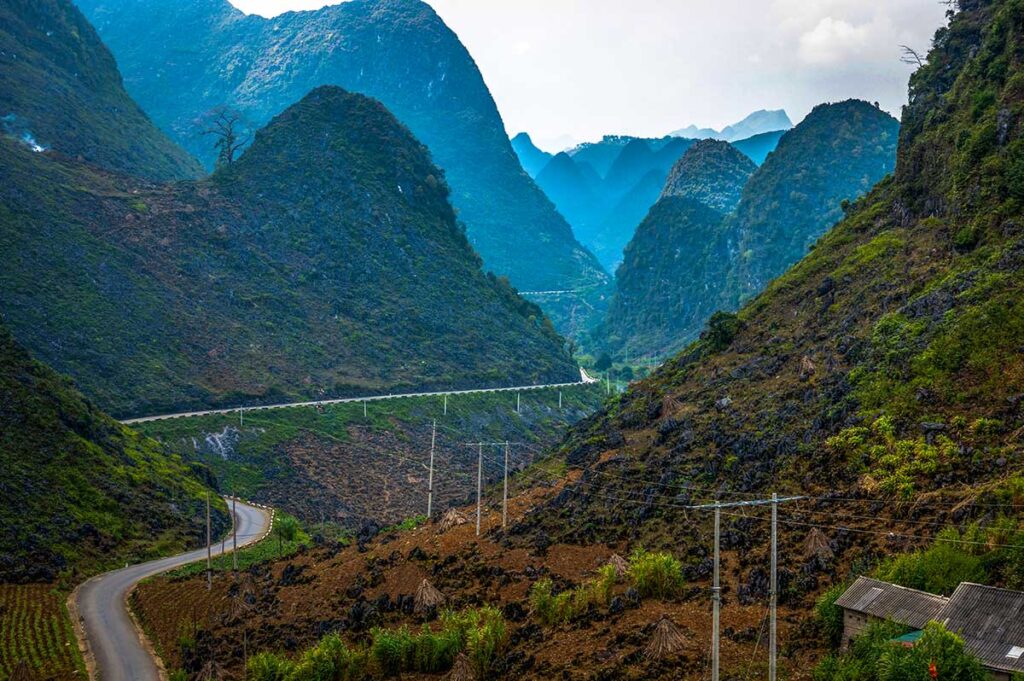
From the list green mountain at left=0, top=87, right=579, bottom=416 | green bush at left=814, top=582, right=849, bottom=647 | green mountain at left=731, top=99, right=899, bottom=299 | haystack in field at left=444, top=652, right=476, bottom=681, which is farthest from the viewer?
green mountain at left=731, top=99, right=899, bottom=299

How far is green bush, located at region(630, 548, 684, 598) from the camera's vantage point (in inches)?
1385

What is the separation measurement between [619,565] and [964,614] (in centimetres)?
1568

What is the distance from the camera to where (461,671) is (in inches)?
1228

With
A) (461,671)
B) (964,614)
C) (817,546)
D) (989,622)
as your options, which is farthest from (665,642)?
(989,622)

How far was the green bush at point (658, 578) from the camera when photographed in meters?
35.2

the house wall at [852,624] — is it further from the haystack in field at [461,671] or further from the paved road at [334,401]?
the paved road at [334,401]

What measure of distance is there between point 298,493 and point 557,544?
41.5m

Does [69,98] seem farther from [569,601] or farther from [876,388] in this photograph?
[876,388]

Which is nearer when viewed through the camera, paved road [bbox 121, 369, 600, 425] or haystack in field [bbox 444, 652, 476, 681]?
haystack in field [bbox 444, 652, 476, 681]

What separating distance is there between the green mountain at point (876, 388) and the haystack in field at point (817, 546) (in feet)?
0.86

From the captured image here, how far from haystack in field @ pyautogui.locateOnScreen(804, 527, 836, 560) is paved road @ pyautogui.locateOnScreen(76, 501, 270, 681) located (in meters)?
26.3

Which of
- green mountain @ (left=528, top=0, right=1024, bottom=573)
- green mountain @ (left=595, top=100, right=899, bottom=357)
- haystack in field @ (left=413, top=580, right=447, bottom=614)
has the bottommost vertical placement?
haystack in field @ (left=413, top=580, right=447, bottom=614)

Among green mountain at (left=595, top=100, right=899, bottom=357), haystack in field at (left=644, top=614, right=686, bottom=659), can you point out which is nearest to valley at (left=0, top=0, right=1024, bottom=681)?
haystack in field at (left=644, top=614, right=686, bottom=659)

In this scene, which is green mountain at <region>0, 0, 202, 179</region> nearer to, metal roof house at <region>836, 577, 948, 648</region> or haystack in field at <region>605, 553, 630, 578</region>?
haystack in field at <region>605, 553, 630, 578</region>
